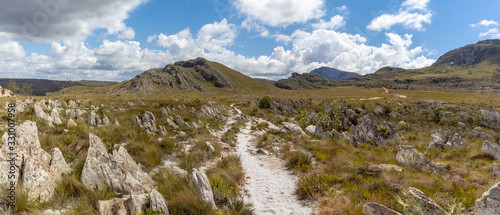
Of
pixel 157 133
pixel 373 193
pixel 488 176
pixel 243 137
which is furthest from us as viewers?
pixel 243 137

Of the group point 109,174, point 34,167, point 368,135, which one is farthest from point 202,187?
Answer: point 368,135

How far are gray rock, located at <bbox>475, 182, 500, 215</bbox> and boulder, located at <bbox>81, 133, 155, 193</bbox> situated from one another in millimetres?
7945

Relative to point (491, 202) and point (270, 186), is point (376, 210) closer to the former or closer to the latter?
point (491, 202)

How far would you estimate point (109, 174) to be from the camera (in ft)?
18.6

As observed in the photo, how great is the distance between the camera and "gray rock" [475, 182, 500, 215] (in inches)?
141

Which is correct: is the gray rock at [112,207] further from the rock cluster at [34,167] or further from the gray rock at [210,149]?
the gray rock at [210,149]

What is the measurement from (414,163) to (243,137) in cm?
1157

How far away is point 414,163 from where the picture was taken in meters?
7.99

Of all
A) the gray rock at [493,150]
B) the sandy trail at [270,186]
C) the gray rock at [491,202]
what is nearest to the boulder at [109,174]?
the sandy trail at [270,186]

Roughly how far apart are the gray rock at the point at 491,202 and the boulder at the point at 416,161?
4239mm

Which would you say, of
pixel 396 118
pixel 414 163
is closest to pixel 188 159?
pixel 414 163

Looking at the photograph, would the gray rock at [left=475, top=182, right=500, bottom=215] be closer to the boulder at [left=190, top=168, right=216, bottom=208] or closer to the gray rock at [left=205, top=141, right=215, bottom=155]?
the boulder at [left=190, top=168, right=216, bottom=208]

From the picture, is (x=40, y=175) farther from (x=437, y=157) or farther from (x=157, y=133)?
(x=437, y=157)

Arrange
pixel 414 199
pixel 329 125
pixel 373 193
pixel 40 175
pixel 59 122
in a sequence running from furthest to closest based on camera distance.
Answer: pixel 329 125 → pixel 59 122 → pixel 373 193 → pixel 40 175 → pixel 414 199
